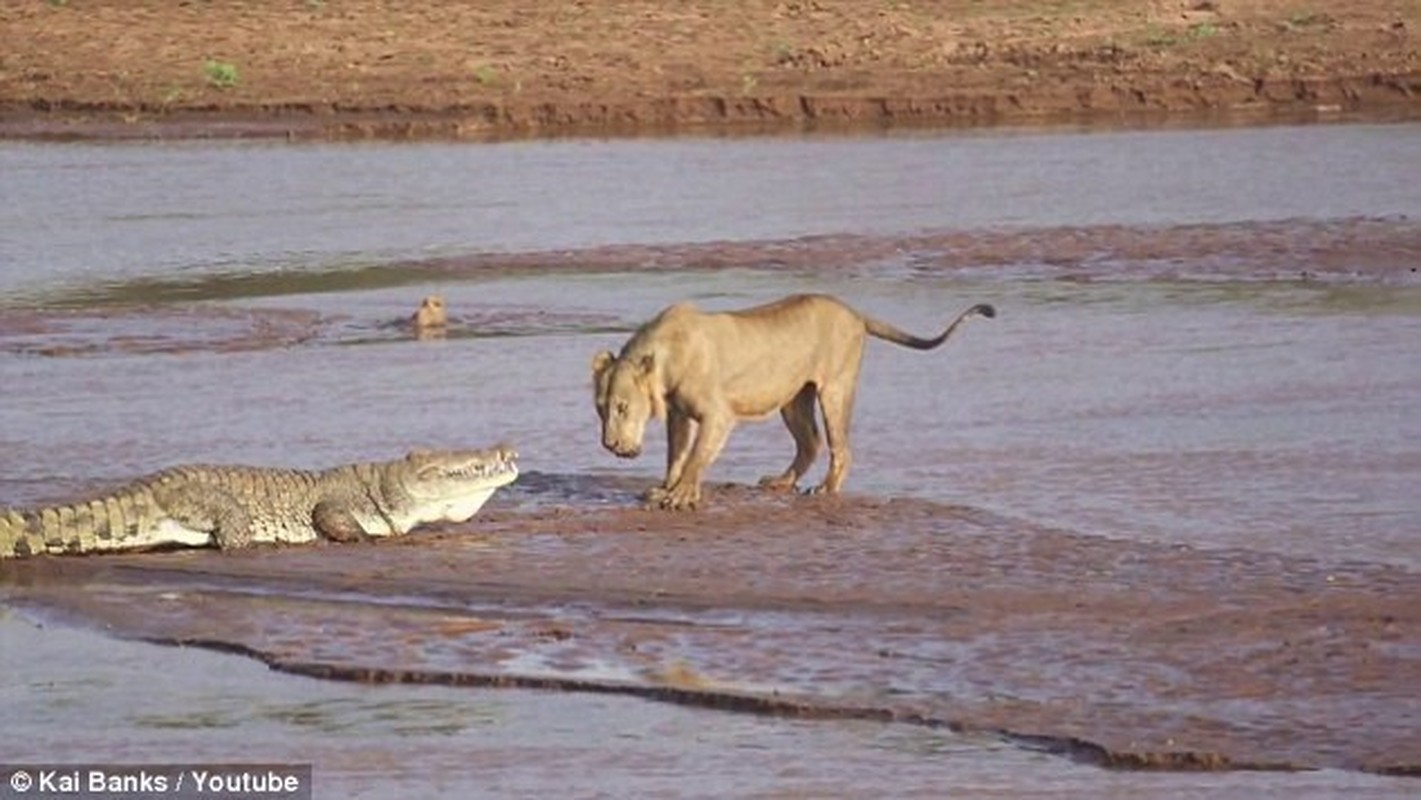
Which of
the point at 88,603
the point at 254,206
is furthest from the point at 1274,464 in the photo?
the point at 254,206

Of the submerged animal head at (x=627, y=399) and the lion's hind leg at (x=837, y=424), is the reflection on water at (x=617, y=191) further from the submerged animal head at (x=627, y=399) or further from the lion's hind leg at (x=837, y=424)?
the submerged animal head at (x=627, y=399)

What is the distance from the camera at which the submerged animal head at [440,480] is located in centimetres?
1270

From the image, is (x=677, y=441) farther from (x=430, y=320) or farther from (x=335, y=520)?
(x=430, y=320)

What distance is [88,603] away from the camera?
11844 millimetres

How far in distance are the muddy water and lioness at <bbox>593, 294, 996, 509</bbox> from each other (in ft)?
1.35

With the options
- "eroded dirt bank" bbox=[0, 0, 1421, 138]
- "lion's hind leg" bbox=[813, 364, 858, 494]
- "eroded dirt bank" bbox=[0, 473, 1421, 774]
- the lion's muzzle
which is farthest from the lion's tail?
"eroded dirt bank" bbox=[0, 0, 1421, 138]

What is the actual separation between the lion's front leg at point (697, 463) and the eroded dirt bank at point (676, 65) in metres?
18.3

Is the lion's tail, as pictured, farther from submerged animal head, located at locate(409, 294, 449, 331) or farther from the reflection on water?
the reflection on water

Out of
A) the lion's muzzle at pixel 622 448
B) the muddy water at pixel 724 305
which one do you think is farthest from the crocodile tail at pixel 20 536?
the lion's muzzle at pixel 622 448

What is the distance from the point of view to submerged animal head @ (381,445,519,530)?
500 inches

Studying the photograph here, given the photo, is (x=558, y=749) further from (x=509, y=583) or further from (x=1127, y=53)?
(x=1127, y=53)

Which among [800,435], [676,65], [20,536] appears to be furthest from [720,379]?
[676,65]

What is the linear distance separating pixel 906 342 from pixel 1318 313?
5.59 metres

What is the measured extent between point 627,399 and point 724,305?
7.23 m
